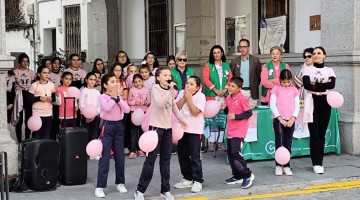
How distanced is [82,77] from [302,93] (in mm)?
4539

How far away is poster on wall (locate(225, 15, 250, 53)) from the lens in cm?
1431

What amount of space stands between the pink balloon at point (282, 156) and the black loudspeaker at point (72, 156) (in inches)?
113

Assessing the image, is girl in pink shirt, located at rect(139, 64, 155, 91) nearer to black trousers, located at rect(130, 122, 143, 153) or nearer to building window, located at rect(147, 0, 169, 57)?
black trousers, located at rect(130, 122, 143, 153)

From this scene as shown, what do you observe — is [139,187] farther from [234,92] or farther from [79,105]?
[79,105]

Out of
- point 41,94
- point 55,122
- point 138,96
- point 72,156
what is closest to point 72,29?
point 55,122

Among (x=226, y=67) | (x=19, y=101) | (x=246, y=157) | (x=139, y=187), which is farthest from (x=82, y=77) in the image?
(x=139, y=187)

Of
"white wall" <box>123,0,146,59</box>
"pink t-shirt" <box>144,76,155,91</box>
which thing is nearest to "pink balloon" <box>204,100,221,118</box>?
"pink t-shirt" <box>144,76,155,91</box>

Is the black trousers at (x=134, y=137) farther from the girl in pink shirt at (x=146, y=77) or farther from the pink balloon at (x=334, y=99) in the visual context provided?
the pink balloon at (x=334, y=99)

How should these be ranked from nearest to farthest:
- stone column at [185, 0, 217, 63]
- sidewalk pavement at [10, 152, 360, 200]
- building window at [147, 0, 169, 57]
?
sidewalk pavement at [10, 152, 360, 200] → stone column at [185, 0, 217, 63] → building window at [147, 0, 169, 57]

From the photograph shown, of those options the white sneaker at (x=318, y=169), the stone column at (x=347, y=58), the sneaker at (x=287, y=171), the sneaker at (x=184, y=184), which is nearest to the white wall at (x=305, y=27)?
the stone column at (x=347, y=58)

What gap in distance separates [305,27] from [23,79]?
5.75m

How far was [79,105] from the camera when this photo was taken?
1080 cm

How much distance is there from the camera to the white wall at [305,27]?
39.8 feet

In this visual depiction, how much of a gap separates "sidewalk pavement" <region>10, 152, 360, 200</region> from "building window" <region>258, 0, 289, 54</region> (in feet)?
10.5
